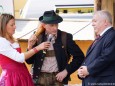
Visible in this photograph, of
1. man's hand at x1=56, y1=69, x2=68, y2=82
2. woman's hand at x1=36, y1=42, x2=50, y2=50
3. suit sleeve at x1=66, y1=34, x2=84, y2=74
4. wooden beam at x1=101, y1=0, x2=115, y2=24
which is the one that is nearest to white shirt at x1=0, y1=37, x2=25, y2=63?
woman's hand at x1=36, y1=42, x2=50, y2=50

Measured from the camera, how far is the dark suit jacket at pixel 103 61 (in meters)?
3.39

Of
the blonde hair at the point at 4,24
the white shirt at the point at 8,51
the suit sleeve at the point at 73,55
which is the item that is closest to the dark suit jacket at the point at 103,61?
the suit sleeve at the point at 73,55

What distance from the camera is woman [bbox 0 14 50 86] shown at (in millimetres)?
3648

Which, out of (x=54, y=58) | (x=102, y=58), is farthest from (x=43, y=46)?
(x=102, y=58)

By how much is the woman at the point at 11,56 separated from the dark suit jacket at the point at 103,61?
1.89ft

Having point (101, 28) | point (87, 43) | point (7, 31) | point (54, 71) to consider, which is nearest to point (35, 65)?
point (54, 71)

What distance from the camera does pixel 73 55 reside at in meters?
3.89

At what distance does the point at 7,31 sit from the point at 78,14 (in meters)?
3.01

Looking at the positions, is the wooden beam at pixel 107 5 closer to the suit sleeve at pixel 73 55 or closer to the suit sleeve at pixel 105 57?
the suit sleeve at pixel 73 55

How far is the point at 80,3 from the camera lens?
6520 mm

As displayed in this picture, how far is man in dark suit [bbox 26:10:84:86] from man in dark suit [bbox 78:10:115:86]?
0.36m

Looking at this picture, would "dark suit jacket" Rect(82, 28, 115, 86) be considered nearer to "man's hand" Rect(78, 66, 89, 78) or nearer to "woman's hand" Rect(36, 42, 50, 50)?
"man's hand" Rect(78, 66, 89, 78)

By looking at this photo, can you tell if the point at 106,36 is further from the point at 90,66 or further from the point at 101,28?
the point at 90,66

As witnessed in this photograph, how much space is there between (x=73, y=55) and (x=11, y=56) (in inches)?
28.5
